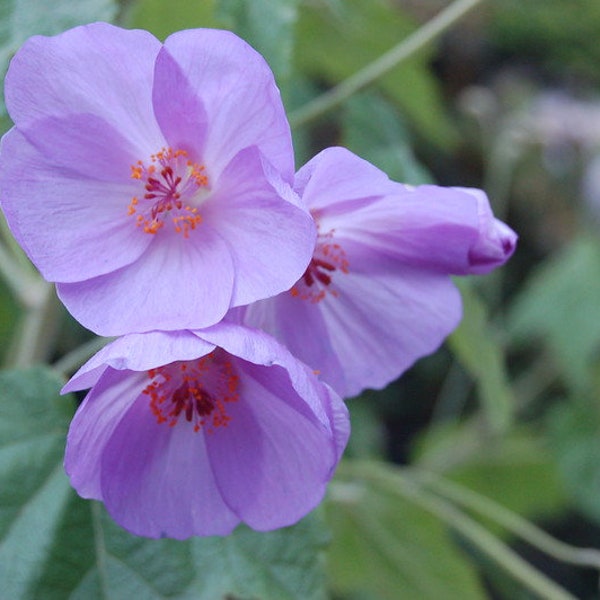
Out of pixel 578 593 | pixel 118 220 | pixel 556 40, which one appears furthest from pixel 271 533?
pixel 556 40

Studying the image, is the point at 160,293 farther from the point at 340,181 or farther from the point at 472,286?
the point at 472,286

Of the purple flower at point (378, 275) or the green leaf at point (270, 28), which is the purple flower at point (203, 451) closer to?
the purple flower at point (378, 275)

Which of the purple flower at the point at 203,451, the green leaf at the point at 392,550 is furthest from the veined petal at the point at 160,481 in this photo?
the green leaf at the point at 392,550

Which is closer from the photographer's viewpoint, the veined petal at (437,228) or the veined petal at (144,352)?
the veined petal at (144,352)

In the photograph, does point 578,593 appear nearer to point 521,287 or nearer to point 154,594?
point 521,287

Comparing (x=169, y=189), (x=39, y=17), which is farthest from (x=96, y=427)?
(x=39, y=17)
